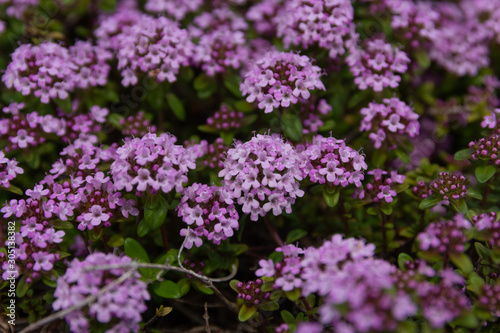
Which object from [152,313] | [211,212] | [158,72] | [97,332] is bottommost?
[152,313]

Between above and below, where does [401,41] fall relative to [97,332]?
above

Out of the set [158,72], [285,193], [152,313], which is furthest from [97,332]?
[158,72]

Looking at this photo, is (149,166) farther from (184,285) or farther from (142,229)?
(184,285)

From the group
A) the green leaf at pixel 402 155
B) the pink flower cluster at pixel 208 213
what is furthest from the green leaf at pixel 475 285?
the pink flower cluster at pixel 208 213

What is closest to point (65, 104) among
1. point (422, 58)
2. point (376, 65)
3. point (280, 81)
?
point (280, 81)

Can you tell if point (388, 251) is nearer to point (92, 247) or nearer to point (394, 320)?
point (394, 320)

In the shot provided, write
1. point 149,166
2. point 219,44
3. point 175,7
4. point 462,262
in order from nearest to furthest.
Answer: point 462,262 < point 149,166 < point 219,44 < point 175,7
